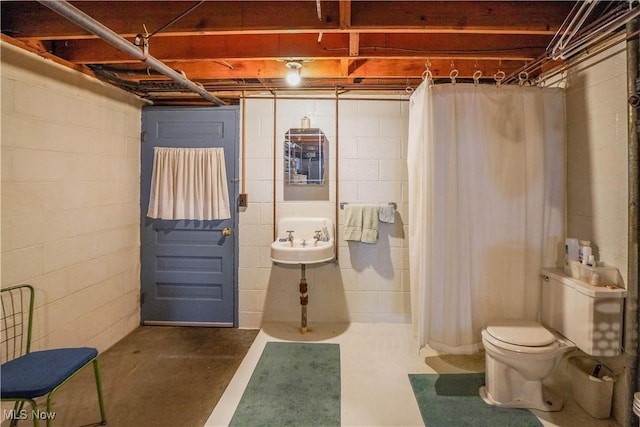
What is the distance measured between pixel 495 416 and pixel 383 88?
8.58 feet

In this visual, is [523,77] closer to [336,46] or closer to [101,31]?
[336,46]

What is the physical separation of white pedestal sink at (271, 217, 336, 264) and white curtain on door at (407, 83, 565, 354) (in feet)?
2.67

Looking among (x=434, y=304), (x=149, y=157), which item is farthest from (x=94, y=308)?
(x=434, y=304)

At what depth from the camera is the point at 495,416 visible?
197 cm

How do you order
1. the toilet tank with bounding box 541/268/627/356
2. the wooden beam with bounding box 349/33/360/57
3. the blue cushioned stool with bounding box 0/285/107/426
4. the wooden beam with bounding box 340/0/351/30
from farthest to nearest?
1. the wooden beam with bounding box 349/33/360/57
2. the toilet tank with bounding box 541/268/627/356
3. the wooden beam with bounding box 340/0/351/30
4. the blue cushioned stool with bounding box 0/285/107/426

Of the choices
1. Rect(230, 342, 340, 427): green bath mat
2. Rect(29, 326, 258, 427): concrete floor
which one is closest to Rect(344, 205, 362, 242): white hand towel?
Rect(230, 342, 340, 427): green bath mat

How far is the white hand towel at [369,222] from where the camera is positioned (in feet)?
9.96

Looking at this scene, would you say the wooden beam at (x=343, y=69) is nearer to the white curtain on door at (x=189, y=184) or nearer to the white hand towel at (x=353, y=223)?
the white curtain on door at (x=189, y=184)

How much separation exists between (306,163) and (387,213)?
897mm

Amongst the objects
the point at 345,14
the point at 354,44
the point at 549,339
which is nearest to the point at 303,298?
the point at 549,339

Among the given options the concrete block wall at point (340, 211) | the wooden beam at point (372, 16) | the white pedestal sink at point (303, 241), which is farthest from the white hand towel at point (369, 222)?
the wooden beam at point (372, 16)

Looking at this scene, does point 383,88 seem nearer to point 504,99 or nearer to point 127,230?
point 504,99

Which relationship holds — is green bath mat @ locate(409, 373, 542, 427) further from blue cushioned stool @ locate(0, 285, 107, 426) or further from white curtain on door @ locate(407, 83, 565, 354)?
blue cushioned stool @ locate(0, 285, 107, 426)

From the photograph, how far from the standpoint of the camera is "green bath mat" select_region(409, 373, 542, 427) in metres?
1.92
